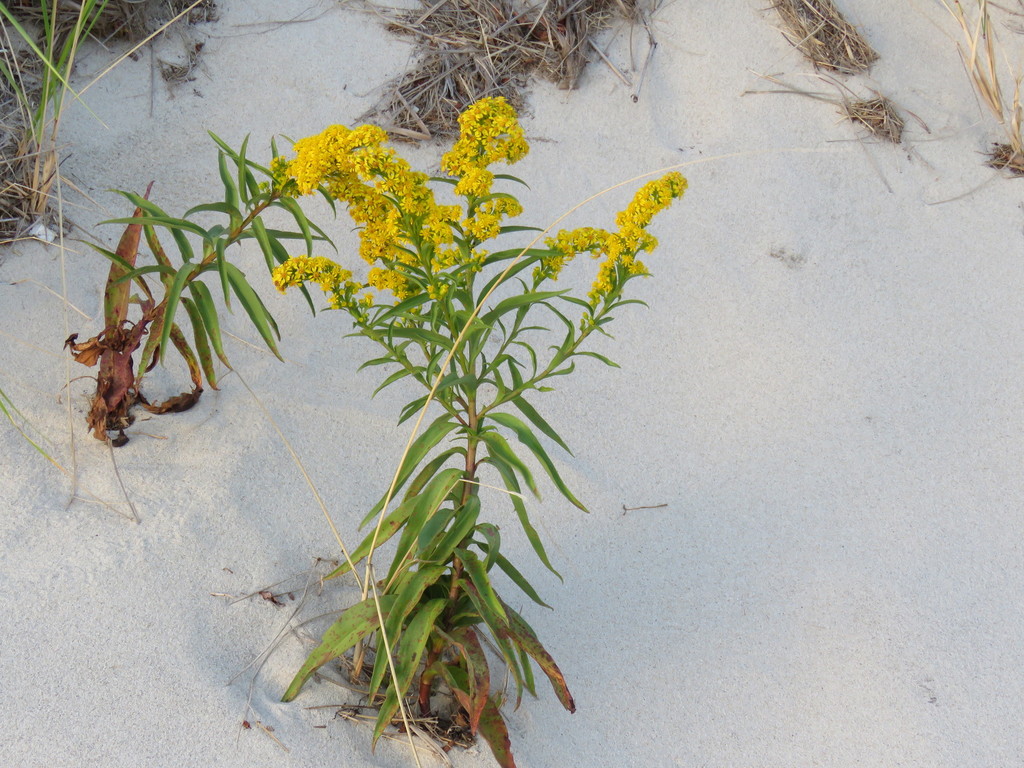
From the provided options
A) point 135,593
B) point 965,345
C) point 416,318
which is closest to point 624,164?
point 965,345

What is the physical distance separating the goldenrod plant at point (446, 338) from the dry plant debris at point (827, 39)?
1962 millimetres

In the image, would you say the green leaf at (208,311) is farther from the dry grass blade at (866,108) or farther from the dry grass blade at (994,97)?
the dry grass blade at (994,97)

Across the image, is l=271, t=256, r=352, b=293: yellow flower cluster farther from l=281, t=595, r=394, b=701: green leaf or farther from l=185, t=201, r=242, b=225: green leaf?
l=281, t=595, r=394, b=701: green leaf

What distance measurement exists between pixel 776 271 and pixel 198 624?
184 centimetres

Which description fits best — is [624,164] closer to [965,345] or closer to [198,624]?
[965,345]

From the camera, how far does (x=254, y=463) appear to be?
219cm

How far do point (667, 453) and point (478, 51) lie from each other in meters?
1.48

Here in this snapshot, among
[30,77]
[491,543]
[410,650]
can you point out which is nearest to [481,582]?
[491,543]

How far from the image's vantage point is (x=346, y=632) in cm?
168

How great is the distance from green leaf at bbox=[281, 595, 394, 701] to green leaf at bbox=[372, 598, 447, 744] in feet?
0.21

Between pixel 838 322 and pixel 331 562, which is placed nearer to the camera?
pixel 331 562

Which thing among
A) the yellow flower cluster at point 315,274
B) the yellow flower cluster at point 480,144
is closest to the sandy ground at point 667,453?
the yellow flower cluster at point 315,274

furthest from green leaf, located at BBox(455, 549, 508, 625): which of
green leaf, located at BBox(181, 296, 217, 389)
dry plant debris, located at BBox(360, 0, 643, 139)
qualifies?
dry plant debris, located at BBox(360, 0, 643, 139)

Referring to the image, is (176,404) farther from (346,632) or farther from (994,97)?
(994,97)
